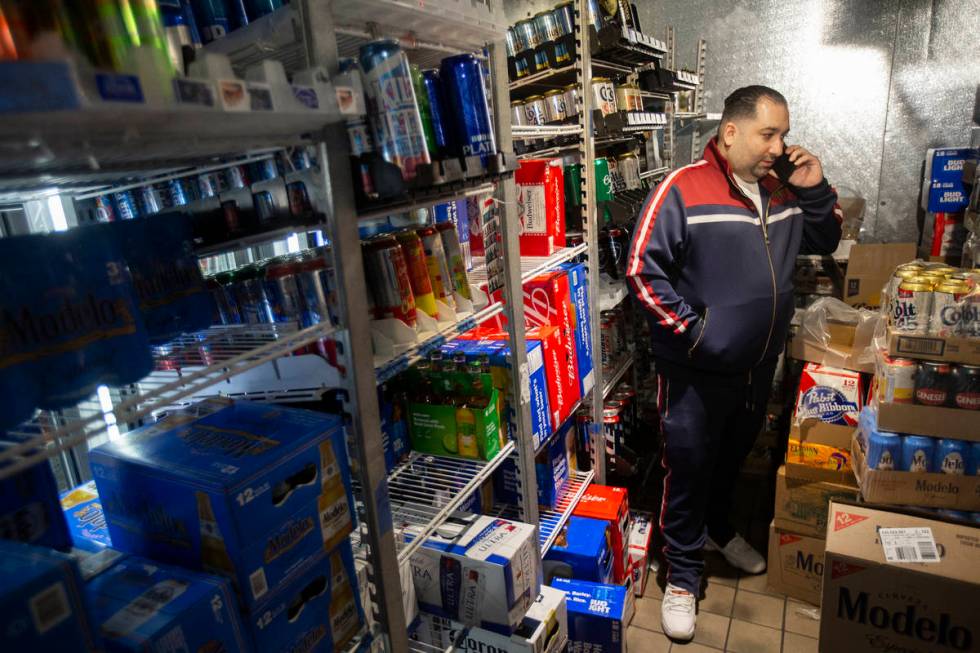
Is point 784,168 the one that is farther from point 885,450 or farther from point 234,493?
point 234,493

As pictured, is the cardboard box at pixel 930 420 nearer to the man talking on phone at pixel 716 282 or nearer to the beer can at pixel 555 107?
the man talking on phone at pixel 716 282

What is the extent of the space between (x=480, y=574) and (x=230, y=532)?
2.83 ft

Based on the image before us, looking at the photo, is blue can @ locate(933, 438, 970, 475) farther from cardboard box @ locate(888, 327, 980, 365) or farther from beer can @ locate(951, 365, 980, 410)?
cardboard box @ locate(888, 327, 980, 365)

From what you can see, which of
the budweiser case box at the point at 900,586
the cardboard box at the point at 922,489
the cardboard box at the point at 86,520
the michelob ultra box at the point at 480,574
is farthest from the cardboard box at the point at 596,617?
the cardboard box at the point at 86,520

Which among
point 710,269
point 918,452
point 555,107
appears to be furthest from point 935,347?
point 555,107

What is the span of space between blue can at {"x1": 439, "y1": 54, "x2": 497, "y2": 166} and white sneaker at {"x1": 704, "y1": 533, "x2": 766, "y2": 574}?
2.34m

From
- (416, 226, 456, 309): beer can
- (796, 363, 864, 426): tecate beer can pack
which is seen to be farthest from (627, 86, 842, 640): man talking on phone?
(416, 226, 456, 309): beer can

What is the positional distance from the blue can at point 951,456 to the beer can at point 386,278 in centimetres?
198

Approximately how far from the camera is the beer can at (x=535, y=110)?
2744mm

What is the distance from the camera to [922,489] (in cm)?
209

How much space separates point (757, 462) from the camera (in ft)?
11.4

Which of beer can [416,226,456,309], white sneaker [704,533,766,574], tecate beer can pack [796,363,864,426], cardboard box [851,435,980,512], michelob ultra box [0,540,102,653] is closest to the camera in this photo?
michelob ultra box [0,540,102,653]

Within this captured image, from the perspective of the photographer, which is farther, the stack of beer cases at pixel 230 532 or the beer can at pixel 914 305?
the beer can at pixel 914 305

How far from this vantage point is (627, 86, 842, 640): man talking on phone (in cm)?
221
